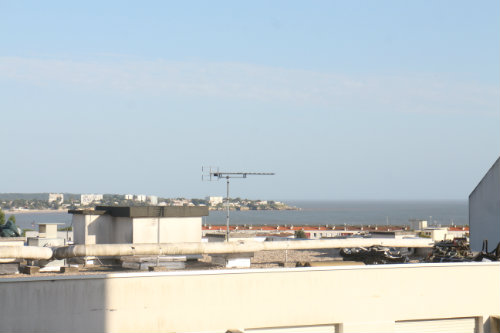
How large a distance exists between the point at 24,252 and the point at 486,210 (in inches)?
892

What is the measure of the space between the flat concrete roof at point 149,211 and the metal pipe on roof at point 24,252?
19.5 ft

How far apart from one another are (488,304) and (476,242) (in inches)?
636

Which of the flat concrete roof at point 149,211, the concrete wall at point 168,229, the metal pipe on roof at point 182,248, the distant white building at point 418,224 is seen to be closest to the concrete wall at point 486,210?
the metal pipe on roof at point 182,248

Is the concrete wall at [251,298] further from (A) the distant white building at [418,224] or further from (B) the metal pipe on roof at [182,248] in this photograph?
(A) the distant white building at [418,224]

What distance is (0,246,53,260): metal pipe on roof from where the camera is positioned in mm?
21922

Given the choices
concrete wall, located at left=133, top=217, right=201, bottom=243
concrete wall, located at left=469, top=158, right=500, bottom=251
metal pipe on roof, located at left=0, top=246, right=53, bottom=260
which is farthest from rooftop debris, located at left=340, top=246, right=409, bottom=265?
metal pipe on roof, located at left=0, top=246, right=53, bottom=260

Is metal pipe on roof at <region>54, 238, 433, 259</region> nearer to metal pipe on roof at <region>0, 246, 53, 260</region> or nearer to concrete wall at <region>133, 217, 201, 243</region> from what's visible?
metal pipe on roof at <region>0, 246, 53, 260</region>

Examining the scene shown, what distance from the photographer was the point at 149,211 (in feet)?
94.1

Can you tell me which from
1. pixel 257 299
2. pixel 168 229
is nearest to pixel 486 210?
pixel 168 229

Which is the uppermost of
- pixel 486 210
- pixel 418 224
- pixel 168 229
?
pixel 486 210

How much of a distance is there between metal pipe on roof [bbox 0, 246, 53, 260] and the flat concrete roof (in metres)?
5.95

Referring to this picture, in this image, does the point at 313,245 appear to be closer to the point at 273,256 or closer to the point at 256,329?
the point at 273,256

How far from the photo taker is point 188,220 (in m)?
29.6

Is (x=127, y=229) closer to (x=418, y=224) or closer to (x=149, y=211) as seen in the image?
(x=149, y=211)
